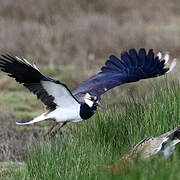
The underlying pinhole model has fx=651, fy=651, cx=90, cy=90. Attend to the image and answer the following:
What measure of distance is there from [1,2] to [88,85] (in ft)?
47.6

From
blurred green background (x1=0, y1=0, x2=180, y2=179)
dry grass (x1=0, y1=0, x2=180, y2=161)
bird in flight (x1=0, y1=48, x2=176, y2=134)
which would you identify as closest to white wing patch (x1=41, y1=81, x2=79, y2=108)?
bird in flight (x1=0, y1=48, x2=176, y2=134)

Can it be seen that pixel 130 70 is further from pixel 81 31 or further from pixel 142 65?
pixel 81 31

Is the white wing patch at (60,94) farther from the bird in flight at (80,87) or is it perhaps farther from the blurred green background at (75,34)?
the blurred green background at (75,34)

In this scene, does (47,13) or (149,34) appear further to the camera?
(47,13)

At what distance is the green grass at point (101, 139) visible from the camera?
6633mm

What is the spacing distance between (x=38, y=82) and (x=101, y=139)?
1007mm

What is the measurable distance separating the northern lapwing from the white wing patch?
164 cm

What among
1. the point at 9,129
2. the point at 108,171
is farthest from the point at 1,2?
the point at 108,171

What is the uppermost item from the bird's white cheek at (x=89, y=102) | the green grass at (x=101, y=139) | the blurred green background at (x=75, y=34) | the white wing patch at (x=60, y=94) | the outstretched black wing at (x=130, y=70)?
the blurred green background at (x=75, y=34)

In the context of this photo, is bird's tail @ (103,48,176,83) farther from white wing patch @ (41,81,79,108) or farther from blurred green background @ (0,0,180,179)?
blurred green background @ (0,0,180,179)

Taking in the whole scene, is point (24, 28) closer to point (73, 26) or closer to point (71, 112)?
point (73, 26)

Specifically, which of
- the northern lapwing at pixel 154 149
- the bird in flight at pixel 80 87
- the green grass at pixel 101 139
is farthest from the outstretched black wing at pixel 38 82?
the northern lapwing at pixel 154 149

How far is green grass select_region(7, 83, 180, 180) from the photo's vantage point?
663cm

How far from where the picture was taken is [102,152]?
6.73 m
